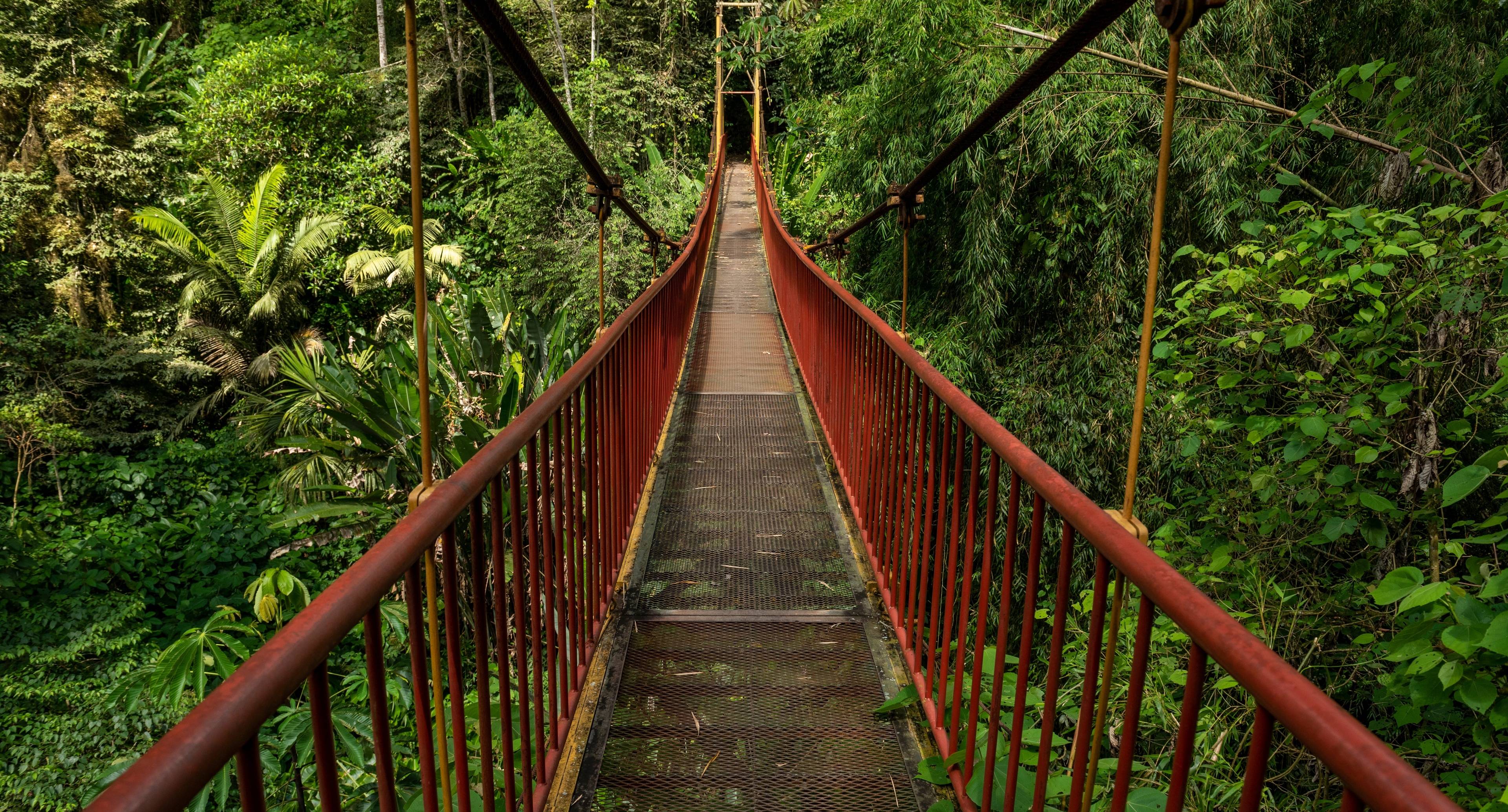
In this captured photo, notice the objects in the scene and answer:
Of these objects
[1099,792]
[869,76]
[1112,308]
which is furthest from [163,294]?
[1099,792]

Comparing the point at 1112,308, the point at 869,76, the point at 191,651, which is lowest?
the point at 191,651

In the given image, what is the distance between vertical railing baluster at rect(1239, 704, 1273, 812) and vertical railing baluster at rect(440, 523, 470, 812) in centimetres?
101

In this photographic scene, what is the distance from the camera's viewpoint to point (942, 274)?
8.00m

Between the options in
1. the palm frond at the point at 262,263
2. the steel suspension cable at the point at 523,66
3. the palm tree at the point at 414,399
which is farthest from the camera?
the palm frond at the point at 262,263

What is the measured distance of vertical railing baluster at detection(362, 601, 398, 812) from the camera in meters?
1.04

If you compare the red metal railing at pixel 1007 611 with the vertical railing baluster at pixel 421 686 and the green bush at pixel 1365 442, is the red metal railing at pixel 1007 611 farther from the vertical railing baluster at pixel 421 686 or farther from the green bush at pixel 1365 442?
the vertical railing baluster at pixel 421 686

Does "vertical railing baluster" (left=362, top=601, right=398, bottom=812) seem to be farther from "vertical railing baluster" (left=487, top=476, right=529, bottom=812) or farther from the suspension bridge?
"vertical railing baluster" (left=487, top=476, right=529, bottom=812)

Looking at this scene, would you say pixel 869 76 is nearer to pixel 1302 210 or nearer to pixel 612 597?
pixel 1302 210

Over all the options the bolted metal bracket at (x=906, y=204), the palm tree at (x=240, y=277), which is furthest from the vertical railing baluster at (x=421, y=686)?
the palm tree at (x=240, y=277)

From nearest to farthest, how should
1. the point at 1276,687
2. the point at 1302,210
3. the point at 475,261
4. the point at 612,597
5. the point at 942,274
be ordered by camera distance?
1. the point at 1276,687
2. the point at 612,597
3. the point at 1302,210
4. the point at 942,274
5. the point at 475,261

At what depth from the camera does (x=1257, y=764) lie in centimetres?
88

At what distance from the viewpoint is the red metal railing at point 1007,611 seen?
0.79 metres

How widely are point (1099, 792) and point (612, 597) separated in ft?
7.89

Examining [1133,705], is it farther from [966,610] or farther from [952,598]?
[952,598]
